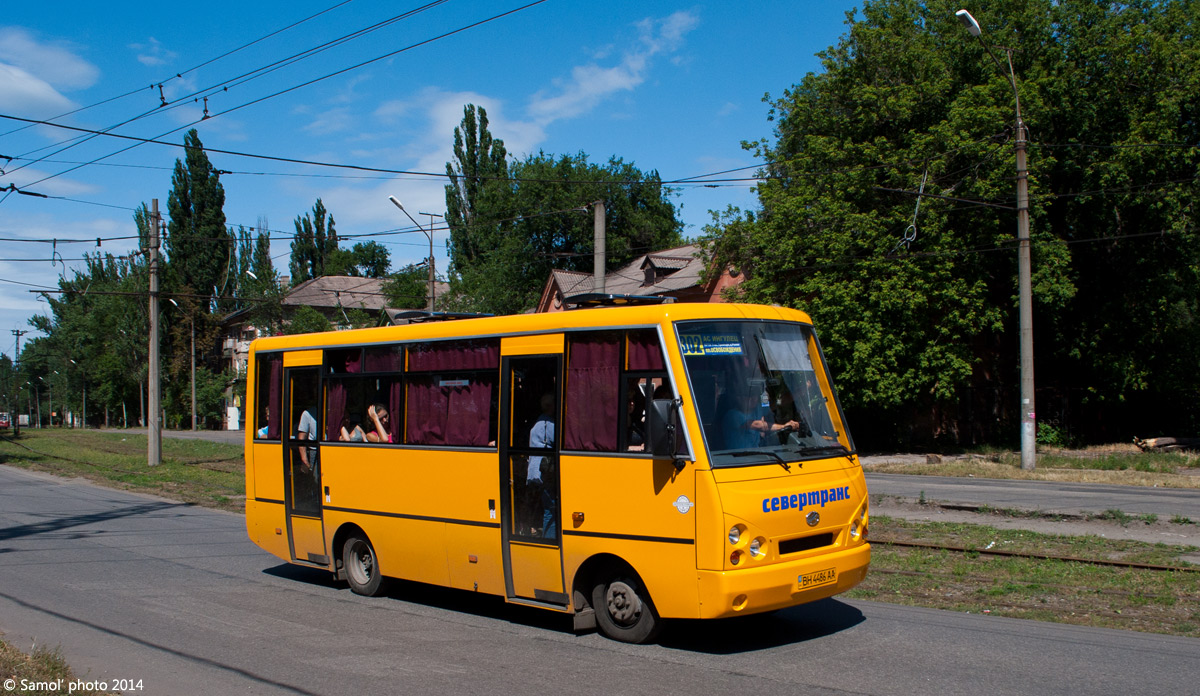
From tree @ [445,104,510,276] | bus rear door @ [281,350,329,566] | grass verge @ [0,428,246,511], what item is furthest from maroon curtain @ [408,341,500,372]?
tree @ [445,104,510,276]

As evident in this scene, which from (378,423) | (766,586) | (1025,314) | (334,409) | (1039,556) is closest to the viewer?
(766,586)

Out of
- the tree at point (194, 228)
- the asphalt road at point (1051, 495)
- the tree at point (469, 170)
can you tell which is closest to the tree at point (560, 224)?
the tree at point (469, 170)

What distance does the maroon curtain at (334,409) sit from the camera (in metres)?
9.91

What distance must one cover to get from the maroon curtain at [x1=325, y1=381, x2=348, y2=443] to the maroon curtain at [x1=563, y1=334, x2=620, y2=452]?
3361 millimetres

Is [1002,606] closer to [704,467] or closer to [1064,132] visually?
[704,467]

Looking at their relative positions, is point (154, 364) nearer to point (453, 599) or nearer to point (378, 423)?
point (378, 423)

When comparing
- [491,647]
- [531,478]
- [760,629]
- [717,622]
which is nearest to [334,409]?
[531,478]

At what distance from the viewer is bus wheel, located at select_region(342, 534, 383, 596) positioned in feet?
31.1

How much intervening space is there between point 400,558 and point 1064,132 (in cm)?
2915

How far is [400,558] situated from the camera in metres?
9.02

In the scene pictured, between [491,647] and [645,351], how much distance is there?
2.69 m

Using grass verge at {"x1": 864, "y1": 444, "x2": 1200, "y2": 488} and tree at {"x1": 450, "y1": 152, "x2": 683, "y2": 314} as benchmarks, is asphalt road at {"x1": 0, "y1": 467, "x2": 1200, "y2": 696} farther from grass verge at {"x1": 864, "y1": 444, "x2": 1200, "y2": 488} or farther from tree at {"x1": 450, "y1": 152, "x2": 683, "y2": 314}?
tree at {"x1": 450, "y1": 152, "x2": 683, "y2": 314}

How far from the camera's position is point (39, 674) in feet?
19.6

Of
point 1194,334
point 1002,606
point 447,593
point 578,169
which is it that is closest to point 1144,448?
point 1194,334
